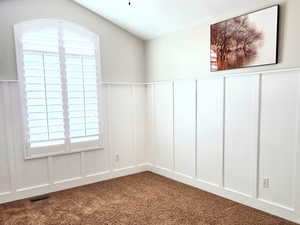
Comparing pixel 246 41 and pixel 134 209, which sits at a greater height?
pixel 246 41

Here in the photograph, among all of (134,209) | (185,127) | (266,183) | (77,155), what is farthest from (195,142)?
(77,155)

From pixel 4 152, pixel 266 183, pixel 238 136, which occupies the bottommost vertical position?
pixel 266 183

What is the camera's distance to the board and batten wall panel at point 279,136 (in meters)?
2.39

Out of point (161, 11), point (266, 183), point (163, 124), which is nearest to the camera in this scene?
point (266, 183)

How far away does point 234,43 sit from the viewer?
2.85 metres

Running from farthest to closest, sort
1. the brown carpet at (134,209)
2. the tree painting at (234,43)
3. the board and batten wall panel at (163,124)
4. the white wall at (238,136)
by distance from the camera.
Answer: the board and batten wall panel at (163,124)
the tree painting at (234,43)
the brown carpet at (134,209)
the white wall at (238,136)

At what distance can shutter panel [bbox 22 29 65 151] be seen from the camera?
3129 millimetres

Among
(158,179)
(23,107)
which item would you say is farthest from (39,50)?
(158,179)

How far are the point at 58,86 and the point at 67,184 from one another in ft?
5.08

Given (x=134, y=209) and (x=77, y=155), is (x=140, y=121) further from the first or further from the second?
(x=134, y=209)

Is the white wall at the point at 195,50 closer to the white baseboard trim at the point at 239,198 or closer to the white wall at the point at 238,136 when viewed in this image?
the white wall at the point at 238,136

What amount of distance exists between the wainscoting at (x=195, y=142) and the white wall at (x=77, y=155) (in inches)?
0.5

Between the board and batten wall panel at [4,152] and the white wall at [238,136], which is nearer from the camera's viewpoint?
the white wall at [238,136]

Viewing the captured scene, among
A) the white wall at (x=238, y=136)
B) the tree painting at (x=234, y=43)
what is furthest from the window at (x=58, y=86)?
the tree painting at (x=234, y=43)
